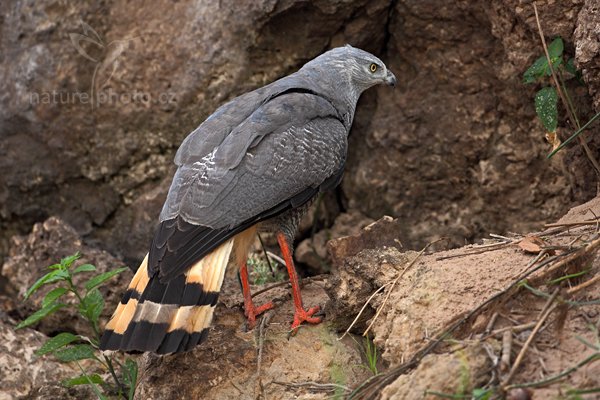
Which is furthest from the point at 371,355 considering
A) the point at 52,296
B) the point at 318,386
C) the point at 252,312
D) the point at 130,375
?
the point at 52,296

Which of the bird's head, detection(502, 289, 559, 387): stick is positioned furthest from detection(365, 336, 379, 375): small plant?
the bird's head

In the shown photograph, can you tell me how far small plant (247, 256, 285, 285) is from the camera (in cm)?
632

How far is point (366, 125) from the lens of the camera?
23.8 feet

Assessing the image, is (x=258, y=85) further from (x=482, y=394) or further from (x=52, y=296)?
(x=482, y=394)

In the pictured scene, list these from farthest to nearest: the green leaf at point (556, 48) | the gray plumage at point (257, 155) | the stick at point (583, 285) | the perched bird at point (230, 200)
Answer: the green leaf at point (556, 48) < the gray plumage at point (257, 155) < the perched bird at point (230, 200) < the stick at point (583, 285)

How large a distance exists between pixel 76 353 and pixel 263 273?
5.22 ft

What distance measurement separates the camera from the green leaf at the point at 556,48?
564 cm

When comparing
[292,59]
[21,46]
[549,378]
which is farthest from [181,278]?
[21,46]

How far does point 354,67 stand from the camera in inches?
243

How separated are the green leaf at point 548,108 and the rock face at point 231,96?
77 cm

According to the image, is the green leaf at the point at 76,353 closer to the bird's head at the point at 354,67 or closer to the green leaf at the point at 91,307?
the green leaf at the point at 91,307

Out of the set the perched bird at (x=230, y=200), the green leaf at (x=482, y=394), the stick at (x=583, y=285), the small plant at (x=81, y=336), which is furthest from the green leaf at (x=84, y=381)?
the stick at (x=583, y=285)

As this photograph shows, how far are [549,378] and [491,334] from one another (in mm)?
375

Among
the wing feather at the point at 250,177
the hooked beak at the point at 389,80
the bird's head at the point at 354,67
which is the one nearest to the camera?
the wing feather at the point at 250,177
